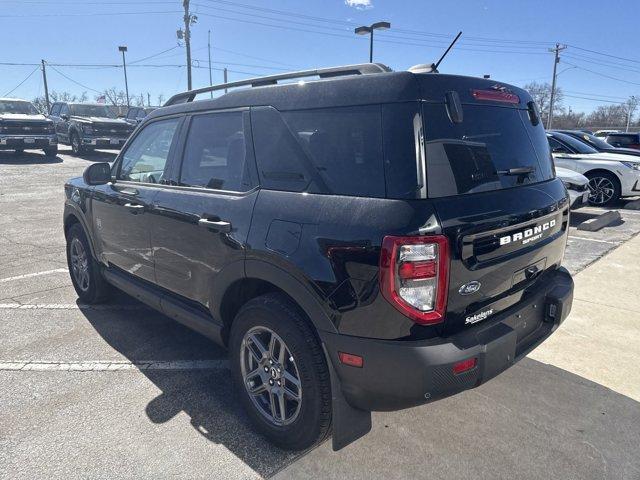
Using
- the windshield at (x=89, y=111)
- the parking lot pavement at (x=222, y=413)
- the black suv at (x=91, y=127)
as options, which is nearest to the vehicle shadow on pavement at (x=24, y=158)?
the black suv at (x=91, y=127)

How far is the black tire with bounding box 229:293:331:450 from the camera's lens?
2.28m

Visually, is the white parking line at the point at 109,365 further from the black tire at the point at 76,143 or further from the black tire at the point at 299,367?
the black tire at the point at 76,143

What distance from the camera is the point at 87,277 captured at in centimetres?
459

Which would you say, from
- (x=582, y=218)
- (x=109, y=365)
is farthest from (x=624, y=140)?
(x=109, y=365)

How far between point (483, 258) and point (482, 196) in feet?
0.97

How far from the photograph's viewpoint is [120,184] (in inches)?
152

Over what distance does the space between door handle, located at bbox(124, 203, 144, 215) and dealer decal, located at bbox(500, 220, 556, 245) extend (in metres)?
2.51

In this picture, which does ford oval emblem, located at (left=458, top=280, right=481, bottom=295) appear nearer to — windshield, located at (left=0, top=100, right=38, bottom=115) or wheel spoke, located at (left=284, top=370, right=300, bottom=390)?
wheel spoke, located at (left=284, top=370, right=300, bottom=390)

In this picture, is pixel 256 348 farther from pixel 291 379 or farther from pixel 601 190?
pixel 601 190

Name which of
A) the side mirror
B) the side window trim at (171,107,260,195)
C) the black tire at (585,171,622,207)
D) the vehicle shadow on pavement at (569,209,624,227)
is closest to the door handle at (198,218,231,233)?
the side window trim at (171,107,260,195)

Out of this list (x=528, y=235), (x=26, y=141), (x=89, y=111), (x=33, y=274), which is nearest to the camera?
(x=528, y=235)

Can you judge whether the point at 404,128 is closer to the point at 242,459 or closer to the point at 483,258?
the point at 483,258

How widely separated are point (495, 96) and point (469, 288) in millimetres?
1085

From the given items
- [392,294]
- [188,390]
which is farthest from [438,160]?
[188,390]
